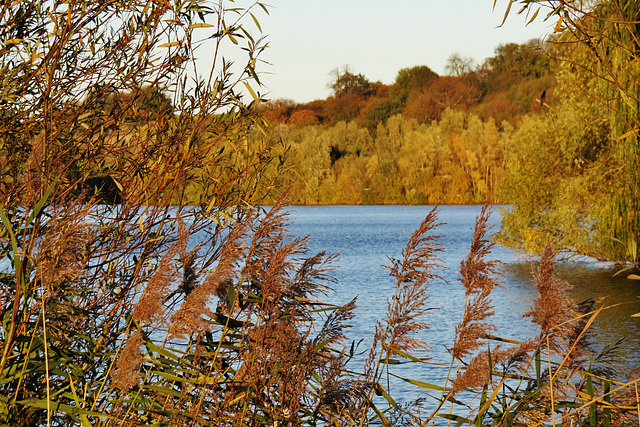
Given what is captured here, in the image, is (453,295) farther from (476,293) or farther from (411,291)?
(411,291)

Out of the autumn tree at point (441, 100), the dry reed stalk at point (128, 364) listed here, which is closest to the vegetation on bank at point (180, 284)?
the dry reed stalk at point (128, 364)

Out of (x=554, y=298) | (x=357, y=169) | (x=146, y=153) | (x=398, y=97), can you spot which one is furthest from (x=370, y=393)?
(x=398, y=97)

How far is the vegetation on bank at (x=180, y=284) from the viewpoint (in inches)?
99.0

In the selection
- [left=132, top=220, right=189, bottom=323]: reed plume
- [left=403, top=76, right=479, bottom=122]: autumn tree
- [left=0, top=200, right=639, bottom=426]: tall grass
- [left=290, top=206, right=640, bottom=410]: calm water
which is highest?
[left=403, top=76, right=479, bottom=122]: autumn tree

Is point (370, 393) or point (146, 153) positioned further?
point (146, 153)

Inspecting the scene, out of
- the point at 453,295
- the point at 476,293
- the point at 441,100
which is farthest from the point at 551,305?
the point at 441,100

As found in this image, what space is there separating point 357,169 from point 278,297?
85772 mm

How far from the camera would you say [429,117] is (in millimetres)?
102250

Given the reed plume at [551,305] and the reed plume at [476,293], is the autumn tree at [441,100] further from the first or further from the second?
the reed plume at [551,305]

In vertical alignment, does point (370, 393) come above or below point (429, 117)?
below

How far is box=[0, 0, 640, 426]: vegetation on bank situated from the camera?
8.25 ft

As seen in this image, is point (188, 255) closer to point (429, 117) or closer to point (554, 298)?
point (554, 298)

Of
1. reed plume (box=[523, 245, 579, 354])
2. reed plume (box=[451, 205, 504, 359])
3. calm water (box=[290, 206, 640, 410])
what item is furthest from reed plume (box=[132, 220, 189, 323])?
reed plume (box=[523, 245, 579, 354])

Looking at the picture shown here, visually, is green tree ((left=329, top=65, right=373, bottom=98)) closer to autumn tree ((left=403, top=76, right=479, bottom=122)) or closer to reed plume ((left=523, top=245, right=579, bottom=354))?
autumn tree ((left=403, top=76, right=479, bottom=122))
